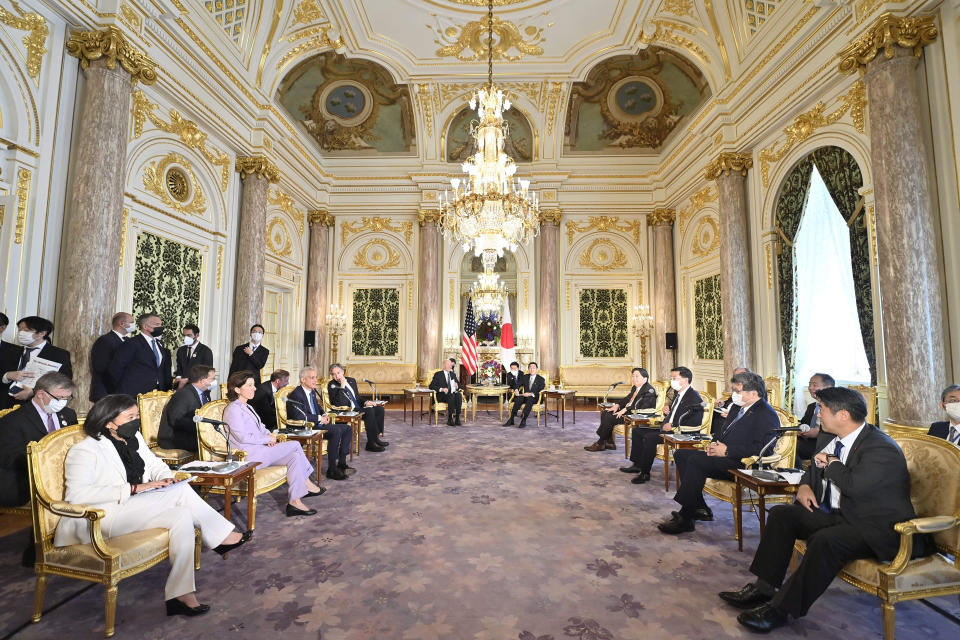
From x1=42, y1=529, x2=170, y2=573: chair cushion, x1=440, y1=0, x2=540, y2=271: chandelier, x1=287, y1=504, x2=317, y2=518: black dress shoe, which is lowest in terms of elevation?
x1=287, y1=504, x2=317, y2=518: black dress shoe

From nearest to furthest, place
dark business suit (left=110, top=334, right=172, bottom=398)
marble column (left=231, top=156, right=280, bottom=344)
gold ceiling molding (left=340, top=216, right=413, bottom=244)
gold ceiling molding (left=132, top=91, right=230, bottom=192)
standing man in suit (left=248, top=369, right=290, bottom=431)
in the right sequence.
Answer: dark business suit (left=110, top=334, right=172, bottom=398) < standing man in suit (left=248, top=369, right=290, bottom=431) < gold ceiling molding (left=132, top=91, right=230, bottom=192) < marble column (left=231, top=156, right=280, bottom=344) < gold ceiling molding (left=340, top=216, right=413, bottom=244)

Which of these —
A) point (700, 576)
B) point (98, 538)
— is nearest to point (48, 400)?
point (98, 538)

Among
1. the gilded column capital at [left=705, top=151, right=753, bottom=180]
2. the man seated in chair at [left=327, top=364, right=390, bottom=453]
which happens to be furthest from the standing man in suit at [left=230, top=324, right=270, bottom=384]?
the gilded column capital at [left=705, top=151, right=753, bottom=180]

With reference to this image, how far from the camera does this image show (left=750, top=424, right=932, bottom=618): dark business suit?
2148mm

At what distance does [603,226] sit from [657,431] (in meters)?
7.45

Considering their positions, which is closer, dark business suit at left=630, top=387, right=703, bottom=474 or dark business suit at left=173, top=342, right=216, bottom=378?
dark business suit at left=630, top=387, right=703, bottom=474

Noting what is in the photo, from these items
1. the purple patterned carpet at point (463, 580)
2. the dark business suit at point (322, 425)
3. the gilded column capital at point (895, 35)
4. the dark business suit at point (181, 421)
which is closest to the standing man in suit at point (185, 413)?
the dark business suit at point (181, 421)

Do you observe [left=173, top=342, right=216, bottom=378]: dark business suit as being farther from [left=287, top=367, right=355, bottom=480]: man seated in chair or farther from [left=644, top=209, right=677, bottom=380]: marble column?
[left=644, top=209, right=677, bottom=380]: marble column

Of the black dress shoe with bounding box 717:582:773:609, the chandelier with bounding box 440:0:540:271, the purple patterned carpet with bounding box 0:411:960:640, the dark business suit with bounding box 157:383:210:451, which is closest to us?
the purple patterned carpet with bounding box 0:411:960:640

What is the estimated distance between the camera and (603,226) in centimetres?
1155

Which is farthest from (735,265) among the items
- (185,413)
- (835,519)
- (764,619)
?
(185,413)

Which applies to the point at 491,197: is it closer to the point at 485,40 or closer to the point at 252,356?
the point at 252,356

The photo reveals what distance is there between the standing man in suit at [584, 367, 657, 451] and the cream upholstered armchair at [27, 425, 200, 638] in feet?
16.5

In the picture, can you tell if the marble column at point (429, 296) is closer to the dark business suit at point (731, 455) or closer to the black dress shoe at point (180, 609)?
the dark business suit at point (731, 455)
